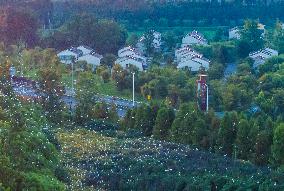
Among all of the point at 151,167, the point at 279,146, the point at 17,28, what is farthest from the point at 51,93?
the point at 17,28

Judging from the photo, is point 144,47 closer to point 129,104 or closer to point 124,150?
point 129,104

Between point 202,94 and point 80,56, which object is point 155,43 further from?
point 202,94

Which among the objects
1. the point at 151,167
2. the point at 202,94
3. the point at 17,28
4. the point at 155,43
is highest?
the point at 17,28

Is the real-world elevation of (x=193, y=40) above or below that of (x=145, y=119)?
above

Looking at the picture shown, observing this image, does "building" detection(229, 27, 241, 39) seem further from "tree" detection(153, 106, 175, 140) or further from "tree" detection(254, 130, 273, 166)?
"tree" detection(254, 130, 273, 166)

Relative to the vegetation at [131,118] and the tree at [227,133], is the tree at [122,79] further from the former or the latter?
the tree at [227,133]

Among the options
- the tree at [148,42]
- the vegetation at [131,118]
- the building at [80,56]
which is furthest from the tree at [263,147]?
the tree at [148,42]
